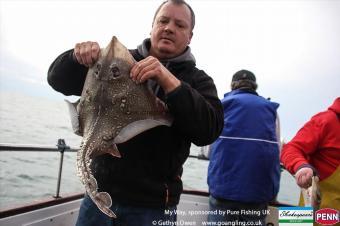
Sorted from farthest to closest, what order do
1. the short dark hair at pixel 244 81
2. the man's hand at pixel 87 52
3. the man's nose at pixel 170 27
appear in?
1. the short dark hair at pixel 244 81
2. the man's nose at pixel 170 27
3. the man's hand at pixel 87 52

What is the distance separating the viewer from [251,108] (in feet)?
13.2

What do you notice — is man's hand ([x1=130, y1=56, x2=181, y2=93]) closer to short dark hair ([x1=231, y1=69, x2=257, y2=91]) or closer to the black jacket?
the black jacket

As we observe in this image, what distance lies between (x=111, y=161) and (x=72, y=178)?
660 inches

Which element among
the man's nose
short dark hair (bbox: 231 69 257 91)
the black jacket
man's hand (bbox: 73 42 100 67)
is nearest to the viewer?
man's hand (bbox: 73 42 100 67)

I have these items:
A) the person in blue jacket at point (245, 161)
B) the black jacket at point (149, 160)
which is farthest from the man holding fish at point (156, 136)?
the person in blue jacket at point (245, 161)

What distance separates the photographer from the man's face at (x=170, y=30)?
251 cm

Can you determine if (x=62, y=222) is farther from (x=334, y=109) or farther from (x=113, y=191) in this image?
(x=334, y=109)

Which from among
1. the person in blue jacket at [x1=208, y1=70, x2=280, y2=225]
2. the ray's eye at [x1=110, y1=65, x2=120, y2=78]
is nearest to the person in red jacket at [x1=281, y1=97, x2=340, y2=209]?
the person in blue jacket at [x1=208, y1=70, x2=280, y2=225]

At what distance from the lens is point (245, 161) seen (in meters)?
3.99

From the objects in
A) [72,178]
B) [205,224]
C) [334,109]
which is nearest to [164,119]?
[334,109]

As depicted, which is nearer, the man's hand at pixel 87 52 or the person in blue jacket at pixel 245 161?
the man's hand at pixel 87 52

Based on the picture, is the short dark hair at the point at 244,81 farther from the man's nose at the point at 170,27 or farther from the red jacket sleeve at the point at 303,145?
the man's nose at the point at 170,27

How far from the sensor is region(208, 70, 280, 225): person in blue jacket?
3979 millimetres

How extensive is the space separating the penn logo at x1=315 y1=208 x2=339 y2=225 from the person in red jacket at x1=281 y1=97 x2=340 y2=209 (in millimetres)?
57
